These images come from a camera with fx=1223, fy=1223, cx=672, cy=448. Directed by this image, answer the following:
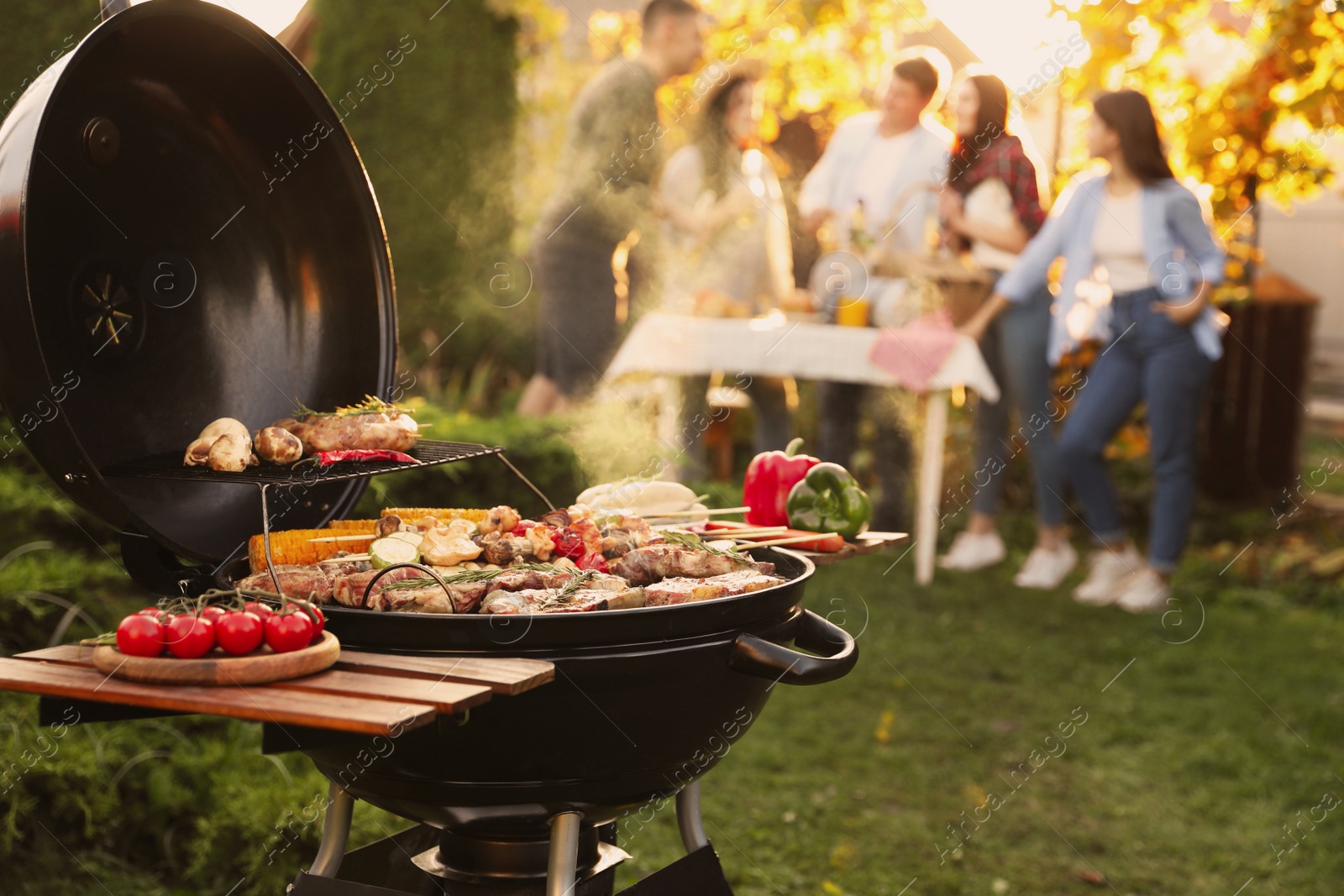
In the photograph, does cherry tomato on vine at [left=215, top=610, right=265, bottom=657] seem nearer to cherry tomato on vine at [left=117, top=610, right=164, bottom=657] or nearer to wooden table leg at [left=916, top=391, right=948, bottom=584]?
cherry tomato on vine at [left=117, top=610, right=164, bottom=657]

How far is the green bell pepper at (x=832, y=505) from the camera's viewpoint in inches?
108

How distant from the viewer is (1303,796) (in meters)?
4.24

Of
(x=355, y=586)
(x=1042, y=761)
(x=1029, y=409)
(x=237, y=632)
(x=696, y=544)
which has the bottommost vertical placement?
(x=1042, y=761)

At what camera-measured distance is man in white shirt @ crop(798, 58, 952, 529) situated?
6.89 m

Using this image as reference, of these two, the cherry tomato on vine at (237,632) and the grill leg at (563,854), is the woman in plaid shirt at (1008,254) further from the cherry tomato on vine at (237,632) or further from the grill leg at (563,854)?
the cherry tomato on vine at (237,632)

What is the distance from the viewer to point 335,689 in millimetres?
1545

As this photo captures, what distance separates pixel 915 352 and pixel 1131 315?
3.78ft

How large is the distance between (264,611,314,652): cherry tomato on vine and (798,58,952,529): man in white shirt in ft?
18.3

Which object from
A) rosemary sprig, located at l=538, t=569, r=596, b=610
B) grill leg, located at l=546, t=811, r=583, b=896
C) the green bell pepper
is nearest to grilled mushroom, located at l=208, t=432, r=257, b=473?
rosemary sprig, located at l=538, t=569, r=596, b=610

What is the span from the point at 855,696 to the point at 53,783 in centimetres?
322

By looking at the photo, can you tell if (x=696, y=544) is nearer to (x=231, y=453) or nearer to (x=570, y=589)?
(x=570, y=589)

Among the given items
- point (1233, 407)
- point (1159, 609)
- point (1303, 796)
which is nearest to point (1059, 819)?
point (1303, 796)

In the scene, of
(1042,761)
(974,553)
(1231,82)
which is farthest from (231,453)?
(1231,82)

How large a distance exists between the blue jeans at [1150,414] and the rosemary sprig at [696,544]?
15.4 feet
